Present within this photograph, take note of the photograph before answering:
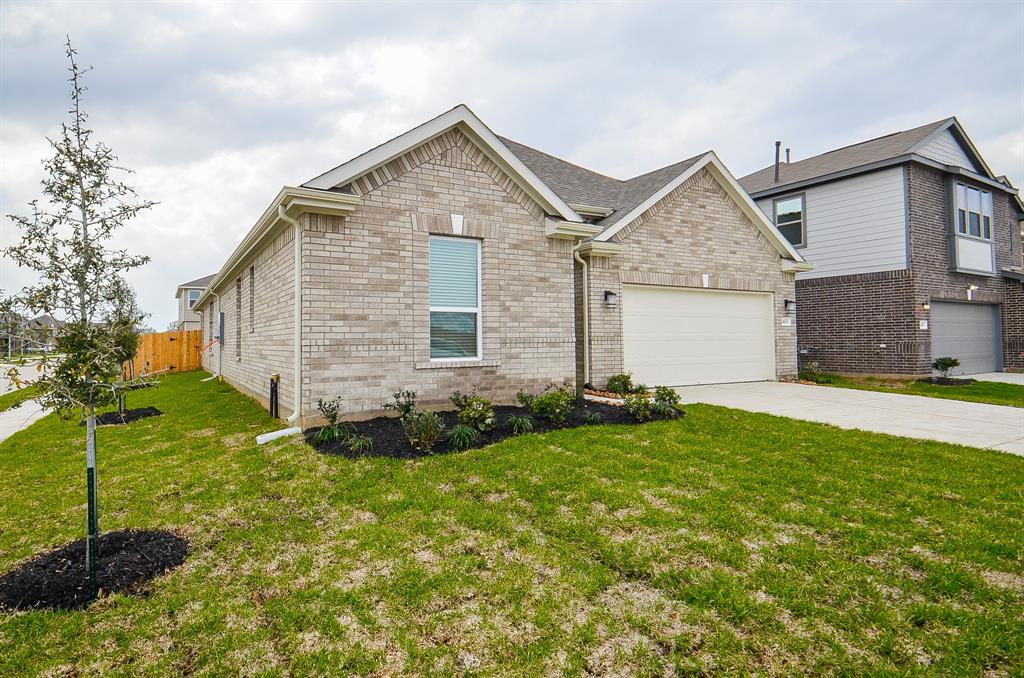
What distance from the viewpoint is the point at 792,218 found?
16.9 meters

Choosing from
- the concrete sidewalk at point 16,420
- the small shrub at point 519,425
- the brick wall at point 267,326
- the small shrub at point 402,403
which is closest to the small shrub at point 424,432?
the small shrub at point 402,403

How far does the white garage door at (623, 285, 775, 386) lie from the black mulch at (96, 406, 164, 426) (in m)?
9.79

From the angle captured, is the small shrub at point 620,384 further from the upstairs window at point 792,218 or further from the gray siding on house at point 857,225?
the upstairs window at point 792,218

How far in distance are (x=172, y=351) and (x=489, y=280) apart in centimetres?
1983

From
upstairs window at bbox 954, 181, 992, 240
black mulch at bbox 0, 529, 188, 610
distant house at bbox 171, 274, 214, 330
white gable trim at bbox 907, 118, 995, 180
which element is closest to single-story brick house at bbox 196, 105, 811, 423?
black mulch at bbox 0, 529, 188, 610

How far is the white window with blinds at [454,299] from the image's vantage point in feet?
27.1

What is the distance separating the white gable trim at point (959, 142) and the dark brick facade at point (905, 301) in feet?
2.09

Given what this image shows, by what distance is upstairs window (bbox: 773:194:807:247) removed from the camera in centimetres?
1653

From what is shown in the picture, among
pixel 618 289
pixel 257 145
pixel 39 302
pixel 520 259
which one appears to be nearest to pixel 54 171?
pixel 39 302

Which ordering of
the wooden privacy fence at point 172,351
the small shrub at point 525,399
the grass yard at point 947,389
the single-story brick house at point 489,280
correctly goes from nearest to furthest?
the single-story brick house at point 489,280 < the small shrub at point 525,399 < the grass yard at point 947,389 < the wooden privacy fence at point 172,351

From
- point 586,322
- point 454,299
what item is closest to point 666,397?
point 586,322

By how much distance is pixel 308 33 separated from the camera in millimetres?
9586

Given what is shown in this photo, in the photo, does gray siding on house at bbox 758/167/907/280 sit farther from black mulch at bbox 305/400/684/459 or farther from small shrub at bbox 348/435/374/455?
small shrub at bbox 348/435/374/455

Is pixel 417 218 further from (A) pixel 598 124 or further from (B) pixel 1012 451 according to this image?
(A) pixel 598 124
